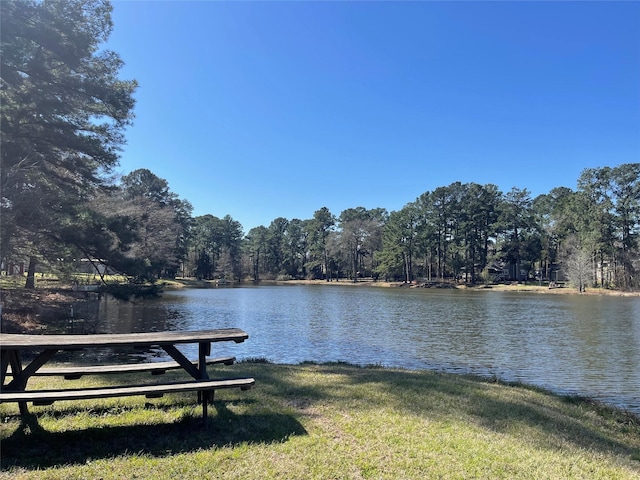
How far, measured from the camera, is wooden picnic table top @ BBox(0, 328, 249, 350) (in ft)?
11.6

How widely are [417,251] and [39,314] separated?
198 ft

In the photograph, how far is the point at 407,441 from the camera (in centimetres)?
371

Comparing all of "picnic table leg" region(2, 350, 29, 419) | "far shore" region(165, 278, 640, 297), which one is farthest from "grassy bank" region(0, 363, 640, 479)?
"far shore" region(165, 278, 640, 297)

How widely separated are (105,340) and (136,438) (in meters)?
0.92

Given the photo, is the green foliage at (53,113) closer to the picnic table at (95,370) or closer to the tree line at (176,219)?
the tree line at (176,219)

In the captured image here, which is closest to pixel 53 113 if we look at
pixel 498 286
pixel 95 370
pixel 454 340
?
pixel 95 370

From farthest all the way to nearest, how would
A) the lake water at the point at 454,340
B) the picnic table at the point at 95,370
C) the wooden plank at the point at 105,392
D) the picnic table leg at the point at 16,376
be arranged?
the lake water at the point at 454,340 < the picnic table leg at the point at 16,376 < the picnic table at the point at 95,370 < the wooden plank at the point at 105,392

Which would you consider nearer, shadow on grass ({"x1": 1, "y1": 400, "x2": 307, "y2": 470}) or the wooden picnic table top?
shadow on grass ({"x1": 1, "y1": 400, "x2": 307, "y2": 470})

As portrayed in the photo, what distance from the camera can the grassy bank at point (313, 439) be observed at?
3.10 metres

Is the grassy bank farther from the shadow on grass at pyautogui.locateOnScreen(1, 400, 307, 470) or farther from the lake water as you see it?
the lake water

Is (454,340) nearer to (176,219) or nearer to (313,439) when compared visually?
(313,439)

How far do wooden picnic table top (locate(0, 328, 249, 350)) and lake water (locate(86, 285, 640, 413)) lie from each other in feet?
23.7

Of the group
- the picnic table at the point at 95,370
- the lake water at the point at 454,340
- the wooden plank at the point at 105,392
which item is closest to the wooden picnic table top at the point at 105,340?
the picnic table at the point at 95,370

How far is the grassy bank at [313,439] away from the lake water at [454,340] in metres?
4.75
